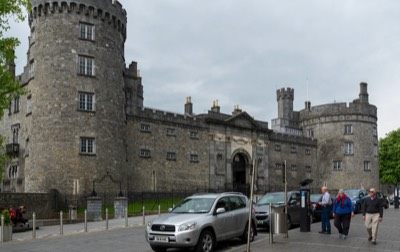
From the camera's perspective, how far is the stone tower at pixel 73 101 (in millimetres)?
34219

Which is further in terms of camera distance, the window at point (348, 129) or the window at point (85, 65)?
the window at point (348, 129)

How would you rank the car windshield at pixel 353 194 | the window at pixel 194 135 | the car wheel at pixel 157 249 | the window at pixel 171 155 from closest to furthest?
the car wheel at pixel 157 249, the car windshield at pixel 353 194, the window at pixel 171 155, the window at pixel 194 135

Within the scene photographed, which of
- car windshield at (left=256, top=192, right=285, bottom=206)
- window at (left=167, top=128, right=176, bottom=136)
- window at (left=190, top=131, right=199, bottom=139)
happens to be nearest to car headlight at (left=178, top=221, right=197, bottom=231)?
car windshield at (left=256, top=192, right=285, bottom=206)

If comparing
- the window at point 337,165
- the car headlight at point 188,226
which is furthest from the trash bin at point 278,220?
the window at point 337,165

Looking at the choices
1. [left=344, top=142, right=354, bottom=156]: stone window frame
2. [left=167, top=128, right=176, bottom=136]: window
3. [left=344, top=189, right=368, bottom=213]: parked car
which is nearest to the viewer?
[left=344, top=189, right=368, bottom=213]: parked car

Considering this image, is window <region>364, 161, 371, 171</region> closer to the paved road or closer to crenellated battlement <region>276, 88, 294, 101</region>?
crenellated battlement <region>276, 88, 294, 101</region>

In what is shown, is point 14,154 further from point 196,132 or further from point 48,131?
point 196,132

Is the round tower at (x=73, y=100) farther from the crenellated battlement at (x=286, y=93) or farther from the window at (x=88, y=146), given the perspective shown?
the crenellated battlement at (x=286, y=93)

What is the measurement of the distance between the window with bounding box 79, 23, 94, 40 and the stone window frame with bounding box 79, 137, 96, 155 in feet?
25.1

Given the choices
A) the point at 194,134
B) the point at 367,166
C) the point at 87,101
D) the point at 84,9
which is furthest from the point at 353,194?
the point at 367,166

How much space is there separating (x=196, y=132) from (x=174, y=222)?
33391 mm

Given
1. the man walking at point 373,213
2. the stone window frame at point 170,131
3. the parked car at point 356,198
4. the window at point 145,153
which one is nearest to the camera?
the man walking at point 373,213

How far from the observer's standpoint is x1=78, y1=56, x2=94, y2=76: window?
117ft

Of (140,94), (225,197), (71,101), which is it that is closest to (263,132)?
(140,94)
